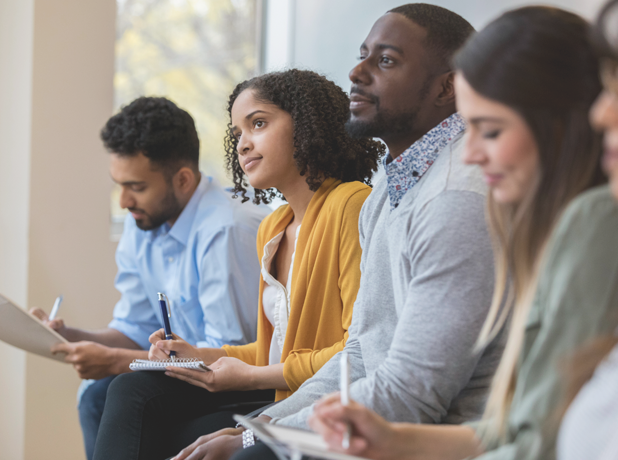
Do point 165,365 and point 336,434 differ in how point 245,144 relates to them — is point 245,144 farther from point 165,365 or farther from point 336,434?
point 336,434

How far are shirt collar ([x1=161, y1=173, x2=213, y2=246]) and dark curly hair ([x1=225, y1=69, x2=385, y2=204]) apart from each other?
16.7 inches

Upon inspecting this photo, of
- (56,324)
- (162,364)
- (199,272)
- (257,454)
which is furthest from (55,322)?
(257,454)

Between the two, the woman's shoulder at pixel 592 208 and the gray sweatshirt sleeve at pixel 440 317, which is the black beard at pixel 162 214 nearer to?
the gray sweatshirt sleeve at pixel 440 317

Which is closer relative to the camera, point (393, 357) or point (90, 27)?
point (393, 357)

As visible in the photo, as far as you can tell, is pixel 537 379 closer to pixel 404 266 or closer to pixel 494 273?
pixel 494 273

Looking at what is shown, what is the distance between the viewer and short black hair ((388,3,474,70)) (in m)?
1.10

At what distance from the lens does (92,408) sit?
172cm

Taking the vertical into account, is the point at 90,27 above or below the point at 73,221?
above

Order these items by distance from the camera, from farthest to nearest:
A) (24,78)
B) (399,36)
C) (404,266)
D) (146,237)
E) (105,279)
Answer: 1. (105,279)
2. (24,78)
3. (146,237)
4. (399,36)
5. (404,266)

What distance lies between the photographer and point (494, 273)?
0.86 meters

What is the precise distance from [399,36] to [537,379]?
682 millimetres

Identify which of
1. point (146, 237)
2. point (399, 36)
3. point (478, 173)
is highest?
point (399, 36)

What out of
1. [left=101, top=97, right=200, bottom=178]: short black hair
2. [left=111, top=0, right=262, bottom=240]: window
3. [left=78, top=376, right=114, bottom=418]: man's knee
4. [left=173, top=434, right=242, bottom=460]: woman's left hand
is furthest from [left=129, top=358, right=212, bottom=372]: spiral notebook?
[left=111, top=0, right=262, bottom=240]: window

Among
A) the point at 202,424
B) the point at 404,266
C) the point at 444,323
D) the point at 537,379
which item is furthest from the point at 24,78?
the point at 537,379
